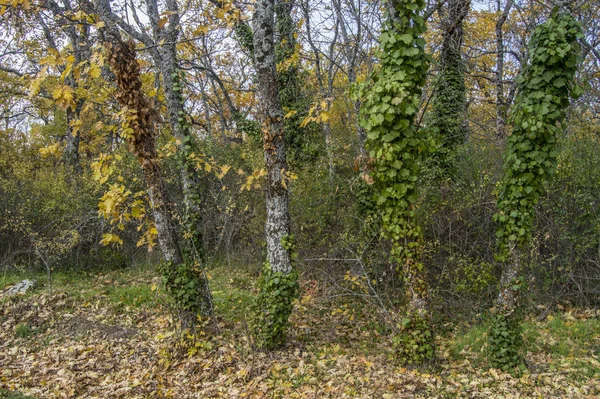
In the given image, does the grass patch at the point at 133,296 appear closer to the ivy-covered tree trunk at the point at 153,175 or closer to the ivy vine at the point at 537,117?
the ivy-covered tree trunk at the point at 153,175

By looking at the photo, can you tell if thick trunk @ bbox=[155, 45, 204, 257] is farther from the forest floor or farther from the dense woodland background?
the forest floor

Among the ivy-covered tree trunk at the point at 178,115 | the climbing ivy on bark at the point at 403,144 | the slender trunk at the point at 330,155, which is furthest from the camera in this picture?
the slender trunk at the point at 330,155

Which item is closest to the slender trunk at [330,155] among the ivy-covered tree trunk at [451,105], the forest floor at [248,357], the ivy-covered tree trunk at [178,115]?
the ivy-covered tree trunk at [451,105]

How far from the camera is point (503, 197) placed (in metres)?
5.73

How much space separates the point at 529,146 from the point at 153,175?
4960mm

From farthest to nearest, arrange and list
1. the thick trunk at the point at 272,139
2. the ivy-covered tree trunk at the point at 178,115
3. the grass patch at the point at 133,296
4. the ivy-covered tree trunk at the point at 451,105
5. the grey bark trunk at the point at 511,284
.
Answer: the ivy-covered tree trunk at the point at 451,105 → the grass patch at the point at 133,296 → the ivy-covered tree trunk at the point at 178,115 → the thick trunk at the point at 272,139 → the grey bark trunk at the point at 511,284

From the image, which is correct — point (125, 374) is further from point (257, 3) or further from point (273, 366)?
point (257, 3)

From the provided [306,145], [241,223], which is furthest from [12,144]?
[306,145]

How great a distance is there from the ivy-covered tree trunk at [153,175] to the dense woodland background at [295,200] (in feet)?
0.09

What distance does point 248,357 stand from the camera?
621cm

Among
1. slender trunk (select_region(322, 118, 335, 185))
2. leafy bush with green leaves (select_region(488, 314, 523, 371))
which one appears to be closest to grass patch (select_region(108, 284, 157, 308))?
slender trunk (select_region(322, 118, 335, 185))

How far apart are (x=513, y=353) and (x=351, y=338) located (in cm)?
256

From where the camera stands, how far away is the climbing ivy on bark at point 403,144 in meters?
Answer: 5.07

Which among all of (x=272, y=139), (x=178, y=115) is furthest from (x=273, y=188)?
(x=178, y=115)
